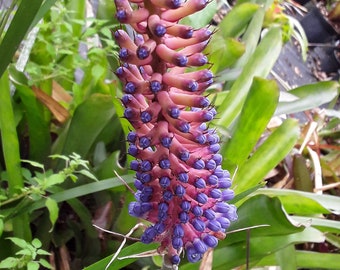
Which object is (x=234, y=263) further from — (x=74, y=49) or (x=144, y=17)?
(x=74, y=49)

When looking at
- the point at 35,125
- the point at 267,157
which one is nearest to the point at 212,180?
the point at 267,157

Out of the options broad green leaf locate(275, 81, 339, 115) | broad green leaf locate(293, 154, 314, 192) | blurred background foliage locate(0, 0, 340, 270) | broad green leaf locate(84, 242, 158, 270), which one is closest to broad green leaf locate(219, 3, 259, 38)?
blurred background foliage locate(0, 0, 340, 270)

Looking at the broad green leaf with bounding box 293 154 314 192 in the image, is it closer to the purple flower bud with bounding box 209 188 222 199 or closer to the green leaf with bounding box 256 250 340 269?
the green leaf with bounding box 256 250 340 269

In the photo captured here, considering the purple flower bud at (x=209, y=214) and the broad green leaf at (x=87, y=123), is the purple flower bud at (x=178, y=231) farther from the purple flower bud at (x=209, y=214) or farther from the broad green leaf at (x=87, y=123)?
the broad green leaf at (x=87, y=123)

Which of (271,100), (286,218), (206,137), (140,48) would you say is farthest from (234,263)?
(140,48)

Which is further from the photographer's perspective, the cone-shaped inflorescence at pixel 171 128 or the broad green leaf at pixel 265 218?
the broad green leaf at pixel 265 218

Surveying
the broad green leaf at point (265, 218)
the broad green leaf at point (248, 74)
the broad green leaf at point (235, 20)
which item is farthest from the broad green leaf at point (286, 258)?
the broad green leaf at point (235, 20)
